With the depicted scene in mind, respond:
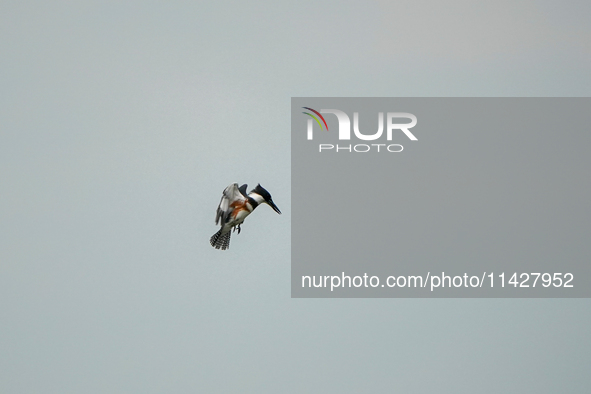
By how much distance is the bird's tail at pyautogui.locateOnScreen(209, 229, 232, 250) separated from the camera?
2402 mm

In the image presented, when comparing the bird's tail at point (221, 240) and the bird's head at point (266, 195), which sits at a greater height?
the bird's head at point (266, 195)

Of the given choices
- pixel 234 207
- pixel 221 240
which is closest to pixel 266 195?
pixel 234 207

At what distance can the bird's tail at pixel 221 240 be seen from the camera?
2.40m

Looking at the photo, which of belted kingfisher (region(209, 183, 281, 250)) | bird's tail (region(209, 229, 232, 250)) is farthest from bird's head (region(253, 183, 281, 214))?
bird's tail (region(209, 229, 232, 250))

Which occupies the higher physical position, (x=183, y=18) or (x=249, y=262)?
(x=183, y=18)

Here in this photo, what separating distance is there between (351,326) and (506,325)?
2.29 feet

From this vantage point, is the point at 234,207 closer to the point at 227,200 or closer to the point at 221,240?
the point at 227,200

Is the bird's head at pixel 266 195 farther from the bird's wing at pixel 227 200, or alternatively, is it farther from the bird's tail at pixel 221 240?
the bird's tail at pixel 221 240

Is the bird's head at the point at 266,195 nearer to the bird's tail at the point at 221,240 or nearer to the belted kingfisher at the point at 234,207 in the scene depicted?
the belted kingfisher at the point at 234,207

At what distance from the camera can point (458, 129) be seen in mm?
2527

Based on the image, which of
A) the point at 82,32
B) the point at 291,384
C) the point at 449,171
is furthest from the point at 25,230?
the point at 449,171

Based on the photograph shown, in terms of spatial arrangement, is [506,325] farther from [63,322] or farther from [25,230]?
[25,230]

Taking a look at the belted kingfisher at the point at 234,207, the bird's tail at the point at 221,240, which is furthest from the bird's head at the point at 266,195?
the bird's tail at the point at 221,240

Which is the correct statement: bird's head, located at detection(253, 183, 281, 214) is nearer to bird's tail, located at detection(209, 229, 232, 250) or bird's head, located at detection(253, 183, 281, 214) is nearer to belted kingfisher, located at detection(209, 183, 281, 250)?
belted kingfisher, located at detection(209, 183, 281, 250)
